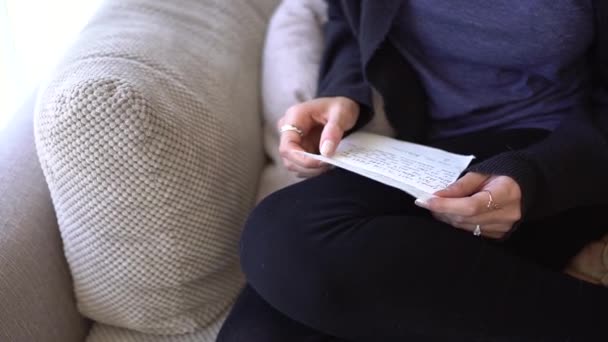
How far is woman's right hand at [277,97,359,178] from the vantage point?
30.2 inches

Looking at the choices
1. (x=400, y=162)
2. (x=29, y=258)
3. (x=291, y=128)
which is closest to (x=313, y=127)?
(x=291, y=128)

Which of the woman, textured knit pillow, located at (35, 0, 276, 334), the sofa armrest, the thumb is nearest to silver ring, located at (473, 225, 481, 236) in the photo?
the woman

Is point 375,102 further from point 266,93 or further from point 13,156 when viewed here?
point 13,156

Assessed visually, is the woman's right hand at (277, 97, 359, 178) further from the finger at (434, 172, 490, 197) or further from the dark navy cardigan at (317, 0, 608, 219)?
the finger at (434, 172, 490, 197)

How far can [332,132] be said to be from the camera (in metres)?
0.75

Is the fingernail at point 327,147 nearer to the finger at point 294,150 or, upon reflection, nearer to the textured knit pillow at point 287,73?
the finger at point 294,150

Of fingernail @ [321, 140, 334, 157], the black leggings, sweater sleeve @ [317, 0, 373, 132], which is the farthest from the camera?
sweater sleeve @ [317, 0, 373, 132]

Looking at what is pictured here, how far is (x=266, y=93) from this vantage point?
97 cm

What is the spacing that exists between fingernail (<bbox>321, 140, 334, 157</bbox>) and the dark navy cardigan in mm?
139

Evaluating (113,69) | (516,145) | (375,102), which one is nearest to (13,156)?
(113,69)

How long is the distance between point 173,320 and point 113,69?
0.34m

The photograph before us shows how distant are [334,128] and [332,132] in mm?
11

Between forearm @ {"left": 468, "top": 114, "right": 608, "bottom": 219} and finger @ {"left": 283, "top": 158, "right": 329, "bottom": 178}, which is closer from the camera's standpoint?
forearm @ {"left": 468, "top": 114, "right": 608, "bottom": 219}

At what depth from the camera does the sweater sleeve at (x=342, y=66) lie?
85 centimetres
